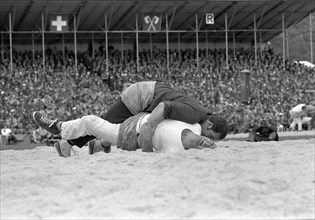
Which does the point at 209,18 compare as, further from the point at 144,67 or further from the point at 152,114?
the point at 152,114

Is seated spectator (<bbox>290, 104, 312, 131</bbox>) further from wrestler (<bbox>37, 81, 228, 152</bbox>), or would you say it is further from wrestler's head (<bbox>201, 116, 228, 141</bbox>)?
wrestler's head (<bbox>201, 116, 228, 141</bbox>)

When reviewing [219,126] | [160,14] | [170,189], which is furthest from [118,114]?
[160,14]

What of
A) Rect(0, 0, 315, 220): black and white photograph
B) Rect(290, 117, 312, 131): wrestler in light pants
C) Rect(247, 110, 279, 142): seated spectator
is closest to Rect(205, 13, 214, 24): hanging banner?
Rect(0, 0, 315, 220): black and white photograph

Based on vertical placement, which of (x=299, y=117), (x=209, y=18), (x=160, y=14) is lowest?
(x=299, y=117)

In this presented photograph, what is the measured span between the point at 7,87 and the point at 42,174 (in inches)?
909

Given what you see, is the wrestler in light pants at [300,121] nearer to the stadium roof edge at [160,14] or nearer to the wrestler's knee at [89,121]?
the stadium roof edge at [160,14]

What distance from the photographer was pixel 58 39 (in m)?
39.8

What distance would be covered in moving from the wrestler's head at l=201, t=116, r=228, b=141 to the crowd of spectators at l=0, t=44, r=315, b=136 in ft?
53.9

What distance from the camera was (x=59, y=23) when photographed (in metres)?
35.5

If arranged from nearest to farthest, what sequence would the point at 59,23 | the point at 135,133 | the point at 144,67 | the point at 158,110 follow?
the point at 158,110
the point at 135,133
the point at 59,23
the point at 144,67

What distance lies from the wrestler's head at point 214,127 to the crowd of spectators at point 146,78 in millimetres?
16443

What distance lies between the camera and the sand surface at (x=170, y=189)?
671 centimetres

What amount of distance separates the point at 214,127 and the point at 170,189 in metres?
3.93

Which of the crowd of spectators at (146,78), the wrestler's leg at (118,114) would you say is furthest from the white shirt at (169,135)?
the crowd of spectators at (146,78)
